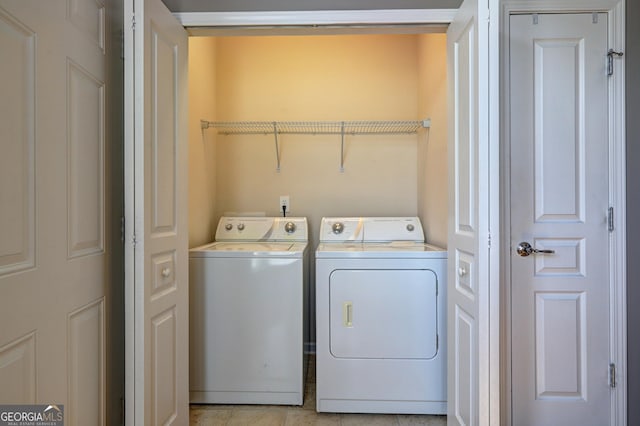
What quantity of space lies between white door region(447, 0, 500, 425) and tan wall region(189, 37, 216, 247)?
1594 millimetres

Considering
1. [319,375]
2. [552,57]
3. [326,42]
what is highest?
[326,42]

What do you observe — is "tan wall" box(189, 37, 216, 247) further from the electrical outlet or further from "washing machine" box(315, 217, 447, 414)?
"washing machine" box(315, 217, 447, 414)

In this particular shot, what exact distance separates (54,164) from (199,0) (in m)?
1.11

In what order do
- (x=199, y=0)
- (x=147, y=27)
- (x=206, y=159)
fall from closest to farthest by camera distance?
(x=147, y=27), (x=199, y=0), (x=206, y=159)

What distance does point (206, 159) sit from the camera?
2514 millimetres

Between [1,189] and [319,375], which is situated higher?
[1,189]

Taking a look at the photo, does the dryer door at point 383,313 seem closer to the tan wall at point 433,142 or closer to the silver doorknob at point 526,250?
the tan wall at point 433,142

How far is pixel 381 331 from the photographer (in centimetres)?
189

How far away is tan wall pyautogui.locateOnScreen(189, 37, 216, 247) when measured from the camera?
2.21 meters

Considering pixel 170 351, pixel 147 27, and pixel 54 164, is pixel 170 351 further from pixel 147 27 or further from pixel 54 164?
pixel 147 27

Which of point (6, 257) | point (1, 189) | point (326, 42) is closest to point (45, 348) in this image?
point (6, 257)

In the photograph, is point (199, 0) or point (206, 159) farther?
point (206, 159)

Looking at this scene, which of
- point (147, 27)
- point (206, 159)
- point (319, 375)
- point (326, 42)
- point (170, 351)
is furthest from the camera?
point (326, 42)

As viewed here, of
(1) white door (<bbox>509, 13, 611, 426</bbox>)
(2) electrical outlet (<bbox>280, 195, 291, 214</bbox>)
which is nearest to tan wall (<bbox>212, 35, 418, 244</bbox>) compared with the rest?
(2) electrical outlet (<bbox>280, 195, 291, 214</bbox>)
